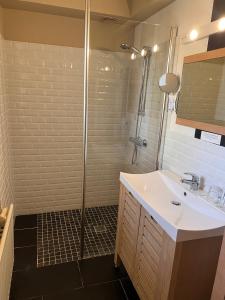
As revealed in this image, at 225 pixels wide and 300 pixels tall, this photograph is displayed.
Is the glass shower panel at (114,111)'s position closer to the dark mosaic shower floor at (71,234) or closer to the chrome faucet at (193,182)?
the dark mosaic shower floor at (71,234)

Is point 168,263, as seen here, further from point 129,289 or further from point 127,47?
point 127,47

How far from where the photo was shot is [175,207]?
157 centimetres

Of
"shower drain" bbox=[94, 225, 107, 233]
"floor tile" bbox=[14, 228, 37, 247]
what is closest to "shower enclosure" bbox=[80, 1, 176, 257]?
"shower drain" bbox=[94, 225, 107, 233]

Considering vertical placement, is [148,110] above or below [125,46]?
below

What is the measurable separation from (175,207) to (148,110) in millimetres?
1185

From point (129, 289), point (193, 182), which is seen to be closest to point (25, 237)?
point (129, 289)

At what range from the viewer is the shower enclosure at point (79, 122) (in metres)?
2.32

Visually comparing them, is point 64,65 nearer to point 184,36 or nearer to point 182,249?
point 184,36

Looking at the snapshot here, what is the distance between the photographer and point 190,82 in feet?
5.91

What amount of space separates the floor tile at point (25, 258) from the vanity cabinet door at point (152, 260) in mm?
979

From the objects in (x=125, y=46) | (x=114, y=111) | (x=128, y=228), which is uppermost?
(x=125, y=46)

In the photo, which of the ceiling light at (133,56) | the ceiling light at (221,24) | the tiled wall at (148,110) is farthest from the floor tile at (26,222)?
the ceiling light at (221,24)

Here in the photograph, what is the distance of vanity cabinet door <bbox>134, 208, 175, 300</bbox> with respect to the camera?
128cm

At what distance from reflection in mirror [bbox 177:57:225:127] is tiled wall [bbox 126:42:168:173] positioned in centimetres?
40
